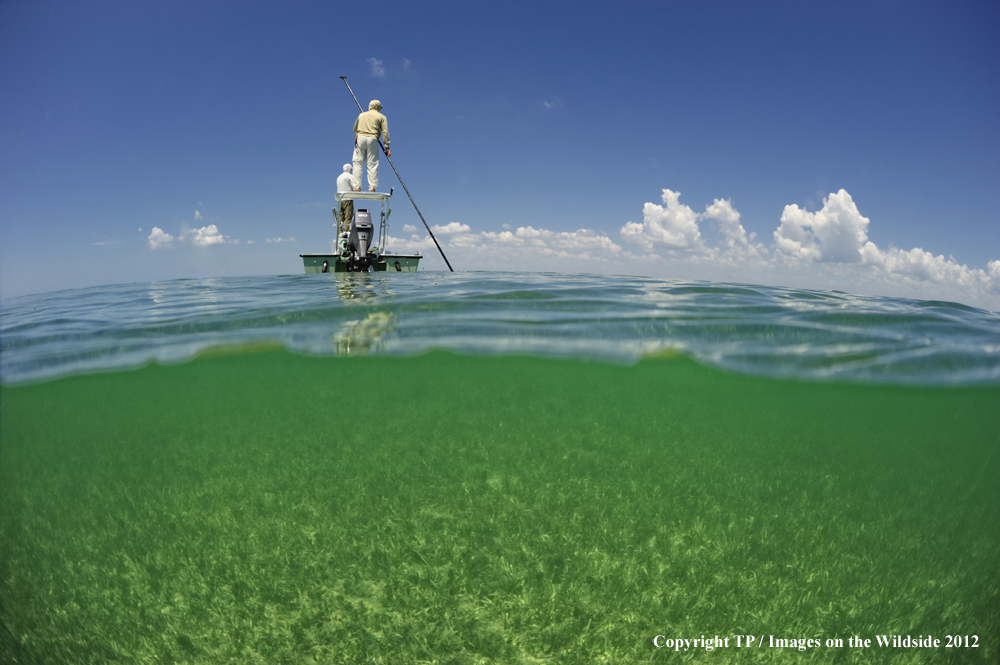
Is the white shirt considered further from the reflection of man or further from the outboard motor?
the outboard motor

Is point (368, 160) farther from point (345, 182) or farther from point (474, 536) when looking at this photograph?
point (474, 536)

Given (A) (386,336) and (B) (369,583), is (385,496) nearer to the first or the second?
(B) (369,583)

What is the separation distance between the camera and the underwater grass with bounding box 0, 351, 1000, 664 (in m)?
2.89

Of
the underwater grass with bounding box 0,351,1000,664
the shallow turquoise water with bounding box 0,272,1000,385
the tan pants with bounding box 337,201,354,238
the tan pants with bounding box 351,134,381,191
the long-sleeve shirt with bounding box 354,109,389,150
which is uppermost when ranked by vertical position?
the long-sleeve shirt with bounding box 354,109,389,150

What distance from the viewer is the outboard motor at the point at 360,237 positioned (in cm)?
1218

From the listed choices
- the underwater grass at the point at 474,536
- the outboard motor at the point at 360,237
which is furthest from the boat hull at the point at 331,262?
the underwater grass at the point at 474,536

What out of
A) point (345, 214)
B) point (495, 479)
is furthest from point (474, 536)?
point (345, 214)

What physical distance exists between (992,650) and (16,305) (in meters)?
16.1

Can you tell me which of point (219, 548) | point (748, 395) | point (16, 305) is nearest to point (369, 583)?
point (219, 548)

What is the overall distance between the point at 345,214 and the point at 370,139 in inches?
88.6

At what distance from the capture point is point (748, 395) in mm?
6562

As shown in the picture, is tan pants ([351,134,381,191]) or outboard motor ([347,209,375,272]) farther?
tan pants ([351,134,381,191])

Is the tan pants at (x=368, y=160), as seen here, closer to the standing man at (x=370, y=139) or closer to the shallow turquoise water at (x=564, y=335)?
the standing man at (x=370, y=139)

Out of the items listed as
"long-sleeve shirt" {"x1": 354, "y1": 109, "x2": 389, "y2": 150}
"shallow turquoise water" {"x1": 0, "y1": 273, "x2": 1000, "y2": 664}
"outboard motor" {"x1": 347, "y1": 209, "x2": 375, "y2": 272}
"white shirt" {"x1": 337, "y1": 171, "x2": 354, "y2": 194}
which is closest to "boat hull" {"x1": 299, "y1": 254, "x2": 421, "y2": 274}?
"outboard motor" {"x1": 347, "y1": 209, "x2": 375, "y2": 272}
